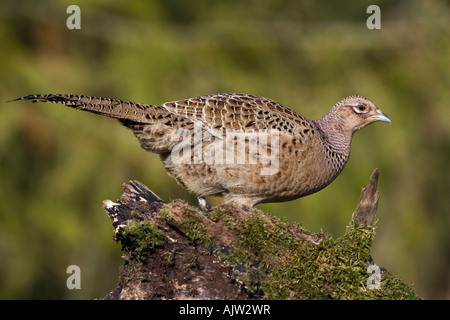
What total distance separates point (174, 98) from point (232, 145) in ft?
15.6

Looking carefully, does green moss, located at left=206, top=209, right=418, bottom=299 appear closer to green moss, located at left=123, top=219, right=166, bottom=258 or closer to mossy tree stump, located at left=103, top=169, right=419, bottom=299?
mossy tree stump, located at left=103, top=169, right=419, bottom=299

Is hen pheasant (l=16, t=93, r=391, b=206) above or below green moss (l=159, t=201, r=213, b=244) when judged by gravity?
above

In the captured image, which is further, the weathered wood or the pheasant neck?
the pheasant neck

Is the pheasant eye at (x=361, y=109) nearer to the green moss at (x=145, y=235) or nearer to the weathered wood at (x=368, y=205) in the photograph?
the weathered wood at (x=368, y=205)

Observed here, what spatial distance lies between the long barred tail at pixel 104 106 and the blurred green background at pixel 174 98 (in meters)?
4.23

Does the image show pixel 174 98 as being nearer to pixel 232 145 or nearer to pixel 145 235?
pixel 232 145

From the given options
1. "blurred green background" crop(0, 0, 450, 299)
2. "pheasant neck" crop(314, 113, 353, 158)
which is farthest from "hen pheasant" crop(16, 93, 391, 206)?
"blurred green background" crop(0, 0, 450, 299)

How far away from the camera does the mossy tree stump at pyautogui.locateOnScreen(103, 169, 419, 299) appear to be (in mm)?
5246

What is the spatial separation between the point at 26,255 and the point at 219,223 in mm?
7739

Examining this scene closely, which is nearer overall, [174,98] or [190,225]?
[190,225]

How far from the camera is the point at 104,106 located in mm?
6578

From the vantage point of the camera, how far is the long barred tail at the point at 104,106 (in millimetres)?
6375

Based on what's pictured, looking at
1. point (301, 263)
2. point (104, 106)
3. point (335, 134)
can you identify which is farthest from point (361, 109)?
point (104, 106)

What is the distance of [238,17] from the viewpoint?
1280 centimetres
